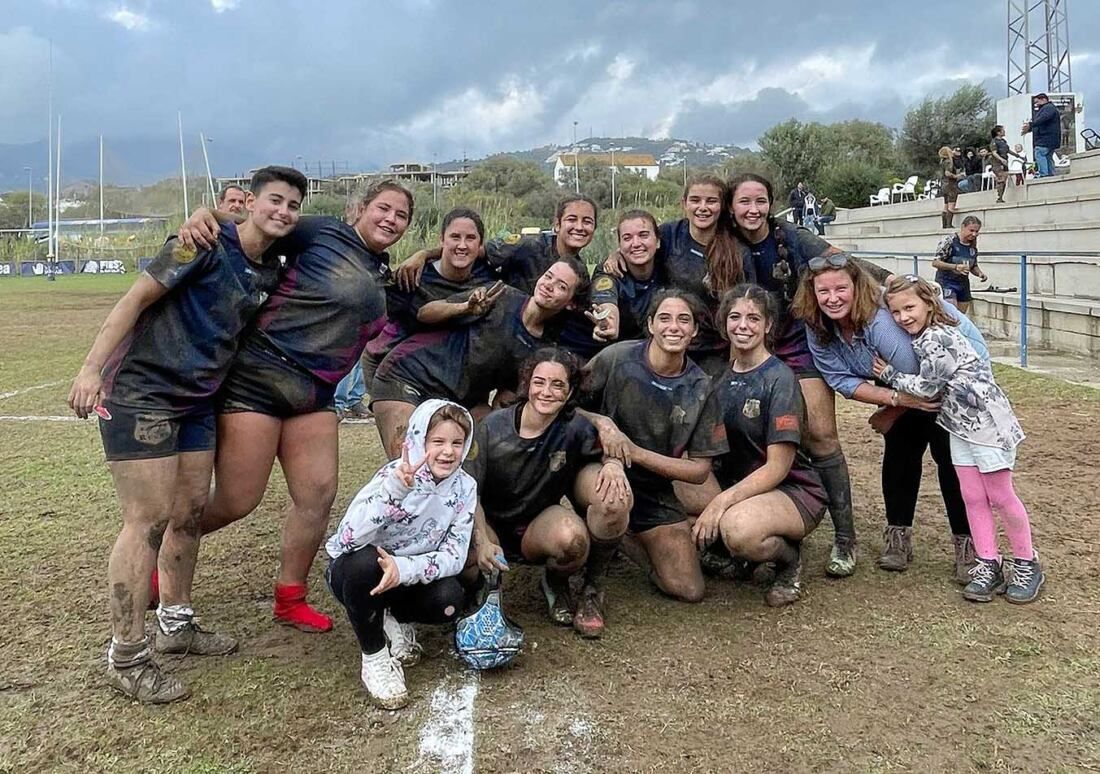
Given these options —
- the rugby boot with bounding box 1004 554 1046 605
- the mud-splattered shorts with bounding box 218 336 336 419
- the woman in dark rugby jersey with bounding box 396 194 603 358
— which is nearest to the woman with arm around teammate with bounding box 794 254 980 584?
the rugby boot with bounding box 1004 554 1046 605

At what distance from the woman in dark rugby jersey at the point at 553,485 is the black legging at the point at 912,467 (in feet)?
5.18

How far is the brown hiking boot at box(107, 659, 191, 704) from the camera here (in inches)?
122

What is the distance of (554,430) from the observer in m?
3.67

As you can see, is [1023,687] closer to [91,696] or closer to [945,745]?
[945,745]

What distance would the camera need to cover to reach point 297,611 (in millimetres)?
3764

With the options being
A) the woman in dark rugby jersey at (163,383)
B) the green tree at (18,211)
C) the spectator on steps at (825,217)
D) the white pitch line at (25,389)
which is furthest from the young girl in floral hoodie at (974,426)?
the green tree at (18,211)

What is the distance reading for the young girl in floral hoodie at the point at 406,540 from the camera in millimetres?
3049

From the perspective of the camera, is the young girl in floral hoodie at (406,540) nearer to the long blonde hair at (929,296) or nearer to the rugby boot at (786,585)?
the rugby boot at (786,585)

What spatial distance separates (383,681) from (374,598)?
30 cm

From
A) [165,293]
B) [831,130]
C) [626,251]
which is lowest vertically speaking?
[165,293]

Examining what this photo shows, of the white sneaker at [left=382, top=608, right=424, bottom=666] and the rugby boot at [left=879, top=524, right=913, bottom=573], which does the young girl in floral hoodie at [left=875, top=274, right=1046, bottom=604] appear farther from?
the white sneaker at [left=382, top=608, right=424, bottom=666]

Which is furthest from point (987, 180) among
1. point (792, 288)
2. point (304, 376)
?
point (304, 376)

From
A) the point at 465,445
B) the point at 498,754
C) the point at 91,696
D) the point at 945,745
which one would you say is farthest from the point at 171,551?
the point at 945,745

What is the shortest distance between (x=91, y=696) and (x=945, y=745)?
2.98m
